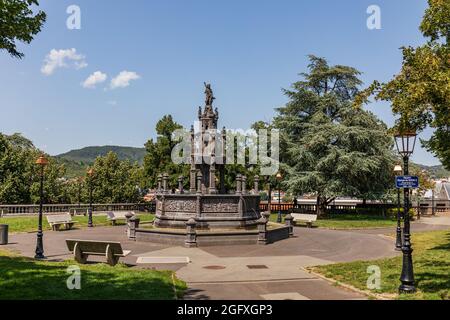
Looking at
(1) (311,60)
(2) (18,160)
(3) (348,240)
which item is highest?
(1) (311,60)

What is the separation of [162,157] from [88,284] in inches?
1507

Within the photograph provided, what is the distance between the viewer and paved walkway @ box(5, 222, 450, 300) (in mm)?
10781

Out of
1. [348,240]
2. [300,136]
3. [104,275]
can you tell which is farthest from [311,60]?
[104,275]

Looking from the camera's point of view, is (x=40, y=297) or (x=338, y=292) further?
(x=338, y=292)

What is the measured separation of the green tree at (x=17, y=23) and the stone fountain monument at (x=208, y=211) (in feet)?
34.7

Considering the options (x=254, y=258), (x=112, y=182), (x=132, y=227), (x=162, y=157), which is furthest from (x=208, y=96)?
(x=112, y=182)

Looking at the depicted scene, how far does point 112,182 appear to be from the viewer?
174 feet

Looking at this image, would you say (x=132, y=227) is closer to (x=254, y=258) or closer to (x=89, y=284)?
(x=254, y=258)

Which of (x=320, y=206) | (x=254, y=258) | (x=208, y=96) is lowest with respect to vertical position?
(x=254, y=258)

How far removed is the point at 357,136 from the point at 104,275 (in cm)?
3201

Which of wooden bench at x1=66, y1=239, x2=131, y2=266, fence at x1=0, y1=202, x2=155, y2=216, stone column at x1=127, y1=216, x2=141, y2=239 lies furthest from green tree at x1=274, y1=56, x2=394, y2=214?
wooden bench at x1=66, y1=239, x2=131, y2=266

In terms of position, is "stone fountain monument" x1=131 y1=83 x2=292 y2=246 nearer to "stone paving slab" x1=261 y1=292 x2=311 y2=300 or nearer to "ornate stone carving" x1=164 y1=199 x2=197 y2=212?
"ornate stone carving" x1=164 y1=199 x2=197 y2=212

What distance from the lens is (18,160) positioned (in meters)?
47.0
